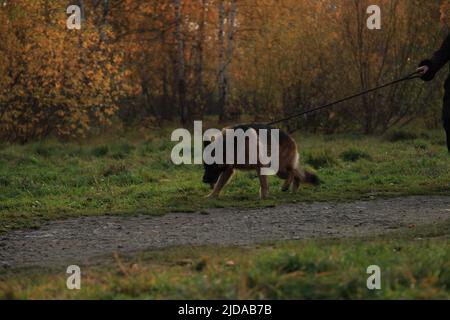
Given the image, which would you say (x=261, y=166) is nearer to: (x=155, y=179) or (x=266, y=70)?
(x=155, y=179)

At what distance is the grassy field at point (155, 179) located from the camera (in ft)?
34.7

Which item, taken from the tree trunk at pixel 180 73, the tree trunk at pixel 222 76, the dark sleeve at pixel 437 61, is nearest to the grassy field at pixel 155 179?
the dark sleeve at pixel 437 61

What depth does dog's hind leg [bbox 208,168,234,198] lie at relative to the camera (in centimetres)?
1126

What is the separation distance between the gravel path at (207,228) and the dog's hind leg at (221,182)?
3.57ft

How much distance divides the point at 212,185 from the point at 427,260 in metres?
5.97

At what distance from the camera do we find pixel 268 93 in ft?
70.3

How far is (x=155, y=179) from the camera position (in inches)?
511

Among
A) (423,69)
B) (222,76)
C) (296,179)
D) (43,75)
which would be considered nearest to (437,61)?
(423,69)

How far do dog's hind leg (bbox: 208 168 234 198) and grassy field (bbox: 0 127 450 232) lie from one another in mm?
202

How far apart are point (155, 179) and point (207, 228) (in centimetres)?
428

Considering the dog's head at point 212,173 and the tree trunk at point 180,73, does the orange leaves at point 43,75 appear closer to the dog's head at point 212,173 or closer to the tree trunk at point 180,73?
the tree trunk at point 180,73

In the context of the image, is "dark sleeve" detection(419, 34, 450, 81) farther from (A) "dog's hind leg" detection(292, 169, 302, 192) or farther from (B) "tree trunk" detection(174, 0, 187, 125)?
(B) "tree trunk" detection(174, 0, 187, 125)
